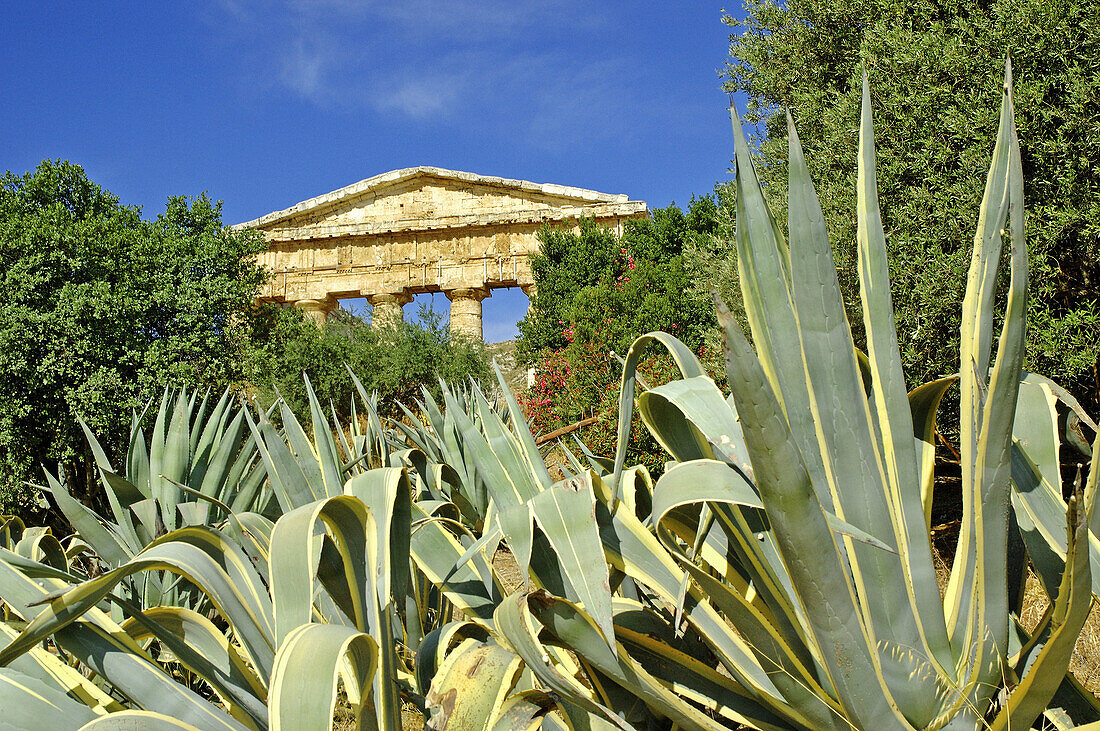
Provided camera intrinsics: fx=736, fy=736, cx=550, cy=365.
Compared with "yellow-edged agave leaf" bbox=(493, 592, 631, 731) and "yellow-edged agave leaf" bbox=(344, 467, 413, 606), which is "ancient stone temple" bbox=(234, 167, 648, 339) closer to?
"yellow-edged agave leaf" bbox=(344, 467, 413, 606)

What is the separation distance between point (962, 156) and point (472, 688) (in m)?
3.30

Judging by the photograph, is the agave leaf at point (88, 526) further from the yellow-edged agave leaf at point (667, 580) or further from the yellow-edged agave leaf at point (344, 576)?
the yellow-edged agave leaf at point (667, 580)

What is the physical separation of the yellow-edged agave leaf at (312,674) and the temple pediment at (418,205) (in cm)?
1638

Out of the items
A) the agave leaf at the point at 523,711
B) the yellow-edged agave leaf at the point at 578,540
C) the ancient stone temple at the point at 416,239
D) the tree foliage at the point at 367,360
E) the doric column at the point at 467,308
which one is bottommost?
the agave leaf at the point at 523,711

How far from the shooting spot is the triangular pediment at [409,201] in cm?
1791

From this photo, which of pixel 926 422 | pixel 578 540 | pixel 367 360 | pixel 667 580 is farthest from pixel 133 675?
pixel 367 360

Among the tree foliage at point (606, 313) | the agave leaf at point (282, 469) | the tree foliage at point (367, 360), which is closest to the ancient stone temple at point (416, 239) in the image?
the tree foliage at point (367, 360)

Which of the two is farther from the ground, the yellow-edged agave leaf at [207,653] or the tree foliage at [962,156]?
the tree foliage at [962,156]

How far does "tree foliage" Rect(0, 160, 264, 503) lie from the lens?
23.8 ft

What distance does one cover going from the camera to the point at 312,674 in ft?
2.97

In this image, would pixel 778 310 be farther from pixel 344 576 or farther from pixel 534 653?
pixel 344 576

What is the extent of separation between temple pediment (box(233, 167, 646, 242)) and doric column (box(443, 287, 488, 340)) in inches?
64.4

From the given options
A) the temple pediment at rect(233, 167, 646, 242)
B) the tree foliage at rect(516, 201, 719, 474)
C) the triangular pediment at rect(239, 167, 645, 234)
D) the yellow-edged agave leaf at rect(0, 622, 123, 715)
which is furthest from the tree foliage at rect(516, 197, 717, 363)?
the triangular pediment at rect(239, 167, 645, 234)

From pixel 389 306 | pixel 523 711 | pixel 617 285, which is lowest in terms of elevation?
pixel 523 711
